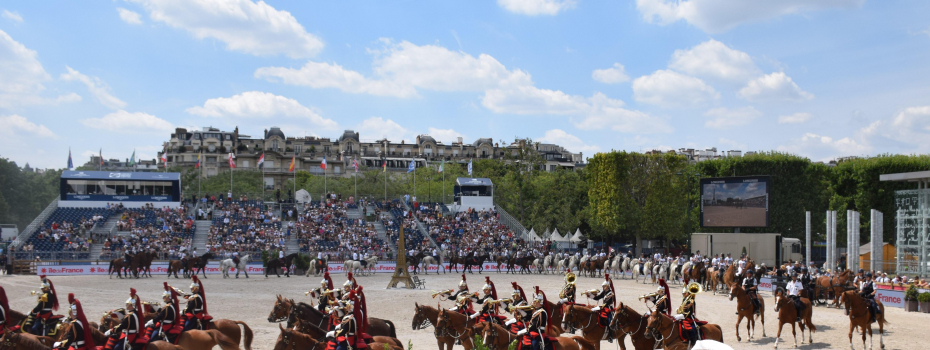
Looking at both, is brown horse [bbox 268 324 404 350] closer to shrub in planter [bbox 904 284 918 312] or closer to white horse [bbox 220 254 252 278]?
shrub in planter [bbox 904 284 918 312]

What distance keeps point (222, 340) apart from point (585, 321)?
7322mm

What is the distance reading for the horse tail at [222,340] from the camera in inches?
520

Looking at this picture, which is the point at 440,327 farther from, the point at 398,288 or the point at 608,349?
the point at 398,288

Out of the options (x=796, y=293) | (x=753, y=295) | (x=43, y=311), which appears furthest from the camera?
(x=796, y=293)

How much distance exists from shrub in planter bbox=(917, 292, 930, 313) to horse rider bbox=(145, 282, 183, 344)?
25.2 metres

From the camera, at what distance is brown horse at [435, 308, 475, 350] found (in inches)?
547

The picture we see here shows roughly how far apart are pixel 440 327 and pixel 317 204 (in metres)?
41.5

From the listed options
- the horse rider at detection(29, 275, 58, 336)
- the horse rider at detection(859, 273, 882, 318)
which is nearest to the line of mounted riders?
the horse rider at detection(29, 275, 58, 336)

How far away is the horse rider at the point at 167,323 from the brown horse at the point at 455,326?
505 centimetres

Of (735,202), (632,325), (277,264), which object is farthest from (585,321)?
A: (735,202)

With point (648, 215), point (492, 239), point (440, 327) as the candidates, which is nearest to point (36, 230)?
point (492, 239)

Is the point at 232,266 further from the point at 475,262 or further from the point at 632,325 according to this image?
the point at 632,325

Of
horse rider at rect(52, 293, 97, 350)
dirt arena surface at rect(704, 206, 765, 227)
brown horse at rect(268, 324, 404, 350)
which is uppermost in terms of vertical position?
dirt arena surface at rect(704, 206, 765, 227)

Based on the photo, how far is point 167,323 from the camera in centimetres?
1276
